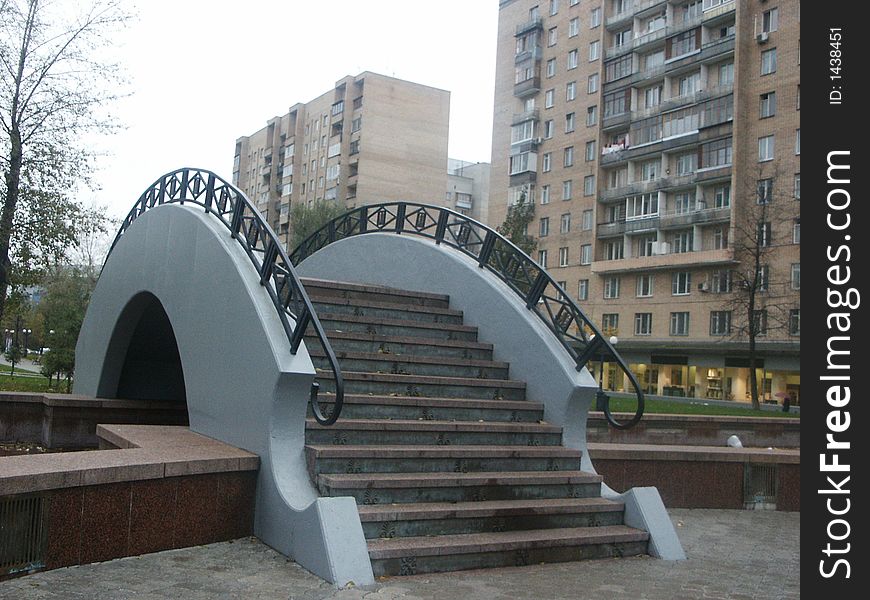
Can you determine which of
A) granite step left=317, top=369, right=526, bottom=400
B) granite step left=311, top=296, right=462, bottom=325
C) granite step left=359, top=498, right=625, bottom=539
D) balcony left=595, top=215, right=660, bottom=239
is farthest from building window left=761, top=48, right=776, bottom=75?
granite step left=359, top=498, right=625, bottom=539

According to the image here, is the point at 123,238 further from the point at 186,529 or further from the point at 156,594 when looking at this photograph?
the point at 156,594

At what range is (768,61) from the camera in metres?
41.6

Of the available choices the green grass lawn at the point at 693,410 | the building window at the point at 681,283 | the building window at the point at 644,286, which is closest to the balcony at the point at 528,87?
the building window at the point at 644,286

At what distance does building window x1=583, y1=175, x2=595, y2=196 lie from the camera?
A: 51031 millimetres

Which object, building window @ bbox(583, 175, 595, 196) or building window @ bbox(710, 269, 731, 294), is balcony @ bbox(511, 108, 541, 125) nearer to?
building window @ bbox(583, 175, 595, 196)

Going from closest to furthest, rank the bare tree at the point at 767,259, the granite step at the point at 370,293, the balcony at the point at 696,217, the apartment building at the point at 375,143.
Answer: the granite step at the point at 370,293, the bare tree at the point at 767,259, the balcony at the point at 696,217, the apartment building at the point at 375,143

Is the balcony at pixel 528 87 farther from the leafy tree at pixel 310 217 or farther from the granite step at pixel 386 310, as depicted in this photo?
the granite step at pixel 386 310

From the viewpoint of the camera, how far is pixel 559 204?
53500mm

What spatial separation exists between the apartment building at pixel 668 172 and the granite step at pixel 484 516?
30134mm

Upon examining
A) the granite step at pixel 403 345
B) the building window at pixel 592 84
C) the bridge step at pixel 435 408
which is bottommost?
the bridge step at pixel 435 408

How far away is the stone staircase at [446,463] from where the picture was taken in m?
6.28
